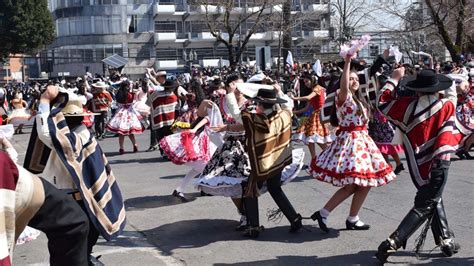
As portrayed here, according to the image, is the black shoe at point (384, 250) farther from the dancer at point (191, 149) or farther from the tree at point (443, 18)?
the tree at point (443, 18)

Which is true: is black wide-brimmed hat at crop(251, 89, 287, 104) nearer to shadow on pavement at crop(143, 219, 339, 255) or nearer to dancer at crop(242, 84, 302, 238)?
dancer at crop(242, 84, 302, 238)

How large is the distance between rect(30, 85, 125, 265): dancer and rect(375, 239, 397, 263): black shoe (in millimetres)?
2307

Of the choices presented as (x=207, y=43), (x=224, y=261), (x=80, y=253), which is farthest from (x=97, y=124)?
(x=207, y=43)

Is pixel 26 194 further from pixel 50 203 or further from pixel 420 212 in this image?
pixel 420 212

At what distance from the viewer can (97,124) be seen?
21.1m

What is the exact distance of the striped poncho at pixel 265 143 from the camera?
708 cm

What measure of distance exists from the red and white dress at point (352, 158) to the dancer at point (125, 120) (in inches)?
375

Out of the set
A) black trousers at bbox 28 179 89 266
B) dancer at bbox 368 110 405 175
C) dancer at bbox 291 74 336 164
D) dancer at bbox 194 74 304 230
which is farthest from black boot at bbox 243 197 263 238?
dancer at bbox 291 74 336 164

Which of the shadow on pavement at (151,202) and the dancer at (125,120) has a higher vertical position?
the dancer at (125,120)

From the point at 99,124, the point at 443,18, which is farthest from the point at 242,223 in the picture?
the point at 443,18

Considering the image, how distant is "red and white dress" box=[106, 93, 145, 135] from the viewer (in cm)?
1617

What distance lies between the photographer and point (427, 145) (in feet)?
19.8

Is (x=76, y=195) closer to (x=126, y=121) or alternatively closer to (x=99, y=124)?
(x=126, y=121)

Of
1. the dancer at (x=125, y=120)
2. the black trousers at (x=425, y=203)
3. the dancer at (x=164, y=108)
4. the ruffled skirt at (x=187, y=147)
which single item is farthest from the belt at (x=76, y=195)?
the dancer at (x=125, y=120)
